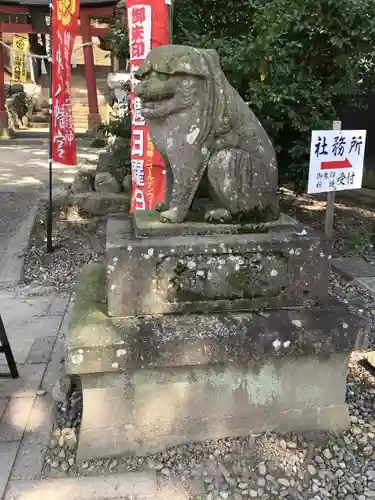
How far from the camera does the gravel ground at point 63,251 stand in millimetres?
5188

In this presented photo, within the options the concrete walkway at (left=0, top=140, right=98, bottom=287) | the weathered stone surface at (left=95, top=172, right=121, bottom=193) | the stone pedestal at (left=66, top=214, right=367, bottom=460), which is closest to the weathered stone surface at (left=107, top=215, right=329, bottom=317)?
the stone pedestal at (left=66, top=214, right=367, bottom=460)

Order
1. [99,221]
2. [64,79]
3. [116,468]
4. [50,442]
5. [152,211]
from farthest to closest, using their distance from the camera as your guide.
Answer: [99,221]
[64,79]
[152,211]
[50,442]
[116,468]

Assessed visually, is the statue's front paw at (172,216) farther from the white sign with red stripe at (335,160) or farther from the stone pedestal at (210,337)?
the white sign with red stripe at (335,160)

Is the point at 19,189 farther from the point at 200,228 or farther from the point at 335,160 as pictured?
the point at 200,228

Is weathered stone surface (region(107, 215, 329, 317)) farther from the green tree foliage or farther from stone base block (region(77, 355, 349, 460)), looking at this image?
the green tree foliage

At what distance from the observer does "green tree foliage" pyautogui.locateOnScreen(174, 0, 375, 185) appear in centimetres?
484

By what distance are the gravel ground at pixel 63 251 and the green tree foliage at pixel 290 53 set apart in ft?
8.37

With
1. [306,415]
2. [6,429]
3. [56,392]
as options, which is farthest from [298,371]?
Result: [6,429]

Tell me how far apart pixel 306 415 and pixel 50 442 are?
1.30 meters

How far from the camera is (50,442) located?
239 cm

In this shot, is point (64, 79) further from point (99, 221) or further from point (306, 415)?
point (306, 415)

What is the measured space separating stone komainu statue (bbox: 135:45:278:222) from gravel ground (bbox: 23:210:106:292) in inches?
114

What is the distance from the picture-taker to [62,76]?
5711 mm

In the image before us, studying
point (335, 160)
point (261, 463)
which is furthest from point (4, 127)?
point (261, 463)
